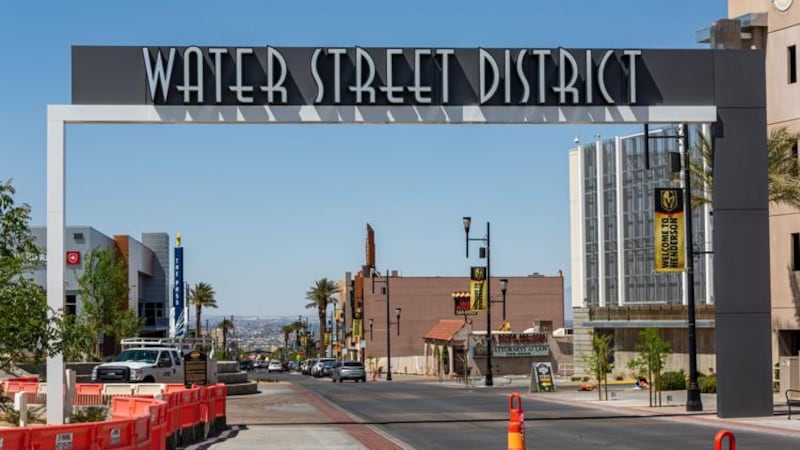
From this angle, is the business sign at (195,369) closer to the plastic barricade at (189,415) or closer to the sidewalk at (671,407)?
the plastic barricade at (189,415)

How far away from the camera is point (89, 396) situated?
36.5 meters

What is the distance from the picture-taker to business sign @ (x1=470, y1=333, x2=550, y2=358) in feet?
277

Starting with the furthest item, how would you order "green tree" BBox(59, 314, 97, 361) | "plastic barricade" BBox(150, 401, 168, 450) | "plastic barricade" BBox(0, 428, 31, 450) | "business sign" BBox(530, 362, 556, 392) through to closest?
"business sign" BBox(530, 362, 556, 392) < "green tree" BBox(59, 314, 97, 361) < "plastic barricade" BBox(150, 401, 168, 450) < "plastic barricade" BBox(0, 428, 31, 450)

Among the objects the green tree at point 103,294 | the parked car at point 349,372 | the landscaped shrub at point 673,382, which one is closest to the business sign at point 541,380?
the landscaped shrub at point 673,382

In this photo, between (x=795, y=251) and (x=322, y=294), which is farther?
(x=322, y=294)

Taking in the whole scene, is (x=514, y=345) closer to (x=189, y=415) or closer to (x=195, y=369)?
(x=195, y=369)

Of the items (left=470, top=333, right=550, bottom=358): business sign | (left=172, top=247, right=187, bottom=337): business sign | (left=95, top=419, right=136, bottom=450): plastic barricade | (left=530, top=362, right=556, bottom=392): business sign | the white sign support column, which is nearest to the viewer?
(left=95, top=419, right=136, bottom=450): plastic barricade

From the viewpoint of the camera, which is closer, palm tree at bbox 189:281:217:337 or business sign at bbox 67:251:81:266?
business sign at bbox 67:251:81:266

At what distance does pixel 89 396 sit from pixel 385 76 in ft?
46.6

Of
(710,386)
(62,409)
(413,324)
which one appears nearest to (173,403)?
(62,409)

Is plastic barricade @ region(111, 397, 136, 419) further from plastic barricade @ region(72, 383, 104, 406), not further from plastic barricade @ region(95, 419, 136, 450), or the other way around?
plastic barricade @ region(72, 383, 104, 406)

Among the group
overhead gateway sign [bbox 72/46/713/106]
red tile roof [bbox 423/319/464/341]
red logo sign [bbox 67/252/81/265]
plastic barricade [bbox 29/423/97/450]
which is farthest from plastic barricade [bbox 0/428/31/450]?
red tile roof [bbox 423/319/464/341]

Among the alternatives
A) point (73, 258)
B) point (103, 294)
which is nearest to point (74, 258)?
point (73, 258)

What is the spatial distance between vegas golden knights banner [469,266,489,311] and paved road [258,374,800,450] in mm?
18883
